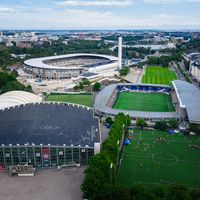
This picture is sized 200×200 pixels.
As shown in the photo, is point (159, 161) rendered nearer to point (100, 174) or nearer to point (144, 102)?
point (100, 174)

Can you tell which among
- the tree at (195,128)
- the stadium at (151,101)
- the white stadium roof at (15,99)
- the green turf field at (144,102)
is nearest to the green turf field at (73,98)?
the stadium at (151,101)

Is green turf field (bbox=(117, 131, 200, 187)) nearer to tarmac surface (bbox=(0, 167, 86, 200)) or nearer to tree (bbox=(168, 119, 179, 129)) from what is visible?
tree (bbox=(168, 119, 179, 129))

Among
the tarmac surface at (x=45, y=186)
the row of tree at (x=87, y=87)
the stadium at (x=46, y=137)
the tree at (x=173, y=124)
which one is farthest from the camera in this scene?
the row of tree at (x=87, y=87)

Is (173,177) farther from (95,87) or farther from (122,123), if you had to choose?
(95,87)

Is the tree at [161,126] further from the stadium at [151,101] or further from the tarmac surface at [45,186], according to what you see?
the tarmac surface at [45,186]

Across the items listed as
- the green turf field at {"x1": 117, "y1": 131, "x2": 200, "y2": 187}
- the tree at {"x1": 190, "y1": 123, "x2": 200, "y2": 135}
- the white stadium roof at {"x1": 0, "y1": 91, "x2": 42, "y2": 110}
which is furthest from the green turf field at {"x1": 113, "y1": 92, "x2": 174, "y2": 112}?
the white stadium roof at {"x1": 0, "y1": 91, "x2": 42, "y2": 110}
